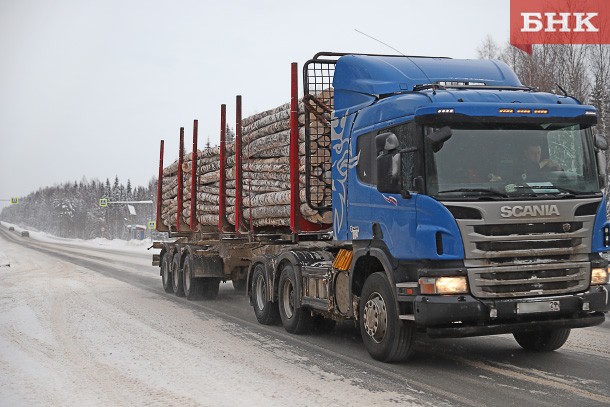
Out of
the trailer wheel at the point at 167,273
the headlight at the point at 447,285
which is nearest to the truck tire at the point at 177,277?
the trailer wheel at the point at 167,273

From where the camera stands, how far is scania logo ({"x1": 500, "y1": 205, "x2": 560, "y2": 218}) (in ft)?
21.7

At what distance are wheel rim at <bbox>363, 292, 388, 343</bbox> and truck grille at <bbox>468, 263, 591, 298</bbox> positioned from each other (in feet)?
3.82

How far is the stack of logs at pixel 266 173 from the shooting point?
388 inches

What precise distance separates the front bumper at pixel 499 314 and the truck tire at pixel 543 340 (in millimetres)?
892

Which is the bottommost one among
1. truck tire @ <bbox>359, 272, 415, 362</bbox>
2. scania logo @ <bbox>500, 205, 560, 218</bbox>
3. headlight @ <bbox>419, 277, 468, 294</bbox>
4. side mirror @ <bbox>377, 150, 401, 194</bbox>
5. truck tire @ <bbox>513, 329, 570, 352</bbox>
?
truck tire @ <bbox>513, 329, 570, 352</bbox>

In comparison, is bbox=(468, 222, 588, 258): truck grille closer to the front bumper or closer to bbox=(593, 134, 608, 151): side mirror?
the front bumper

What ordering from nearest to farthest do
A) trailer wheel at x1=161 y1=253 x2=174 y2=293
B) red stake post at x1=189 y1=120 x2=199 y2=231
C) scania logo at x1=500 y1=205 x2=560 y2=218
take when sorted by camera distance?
scania logo at x1=500 y1=205 x2=560 y2=218 → red stake post at x1=189 y1=120 x2=199 y2=231 → trailer wheel at x1=161 y1=253 x2=174 y2=293

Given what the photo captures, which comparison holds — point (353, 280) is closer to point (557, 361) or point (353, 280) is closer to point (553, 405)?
point (557, 361)

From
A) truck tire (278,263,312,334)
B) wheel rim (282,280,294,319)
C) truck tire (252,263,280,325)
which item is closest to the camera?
truck tire (278,263,312,334)

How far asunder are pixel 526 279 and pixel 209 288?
961cm

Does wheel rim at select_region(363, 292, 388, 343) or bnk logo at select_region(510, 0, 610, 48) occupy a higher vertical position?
bnk logo at select_region(510, 0, 610, 48)

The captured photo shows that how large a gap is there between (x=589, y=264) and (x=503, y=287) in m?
0.98

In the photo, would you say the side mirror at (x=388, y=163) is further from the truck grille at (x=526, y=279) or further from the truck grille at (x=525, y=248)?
the truck grille at (x=526, y=279)

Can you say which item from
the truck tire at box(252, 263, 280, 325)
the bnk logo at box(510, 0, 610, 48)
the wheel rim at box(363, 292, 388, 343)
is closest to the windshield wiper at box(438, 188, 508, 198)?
the wheel rim at box(363, 292, 388, 343)
